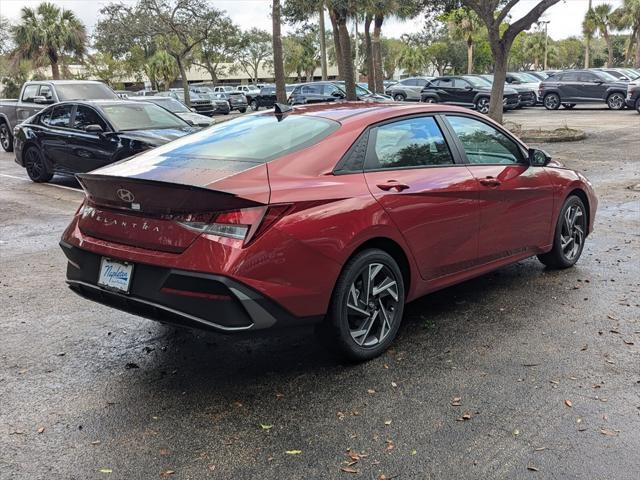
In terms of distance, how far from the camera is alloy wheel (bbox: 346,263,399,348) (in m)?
3.99

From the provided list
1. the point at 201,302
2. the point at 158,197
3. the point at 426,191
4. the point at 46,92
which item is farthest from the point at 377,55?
the point at 201,302

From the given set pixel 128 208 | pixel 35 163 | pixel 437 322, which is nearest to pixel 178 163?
pixel 128 208

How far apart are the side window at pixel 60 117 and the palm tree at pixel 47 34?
3181 cm

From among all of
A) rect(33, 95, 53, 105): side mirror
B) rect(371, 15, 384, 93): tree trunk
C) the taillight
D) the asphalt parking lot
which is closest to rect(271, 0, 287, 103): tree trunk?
rect(371, 15, 384, 93): tree trunk

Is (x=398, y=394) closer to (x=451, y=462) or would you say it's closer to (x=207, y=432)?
(x=451, y=462)

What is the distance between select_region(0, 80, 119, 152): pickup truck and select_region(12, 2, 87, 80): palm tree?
25.2 meters

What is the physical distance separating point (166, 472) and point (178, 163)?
1900 mm

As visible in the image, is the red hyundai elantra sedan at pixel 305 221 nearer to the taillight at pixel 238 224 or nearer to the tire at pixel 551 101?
the taillight at pixel 238 224

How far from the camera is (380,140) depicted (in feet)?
14.2

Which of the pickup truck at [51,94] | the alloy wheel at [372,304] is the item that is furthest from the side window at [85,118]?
the alloy wheel at [372,304]

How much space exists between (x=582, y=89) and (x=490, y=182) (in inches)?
994

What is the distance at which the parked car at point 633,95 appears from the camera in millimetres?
24719

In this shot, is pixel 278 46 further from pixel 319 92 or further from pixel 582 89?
pixel 582 89

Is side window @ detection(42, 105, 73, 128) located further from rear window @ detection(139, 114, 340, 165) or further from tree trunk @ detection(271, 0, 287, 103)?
tree trunk @ detection(271, 0, 287, 103)
